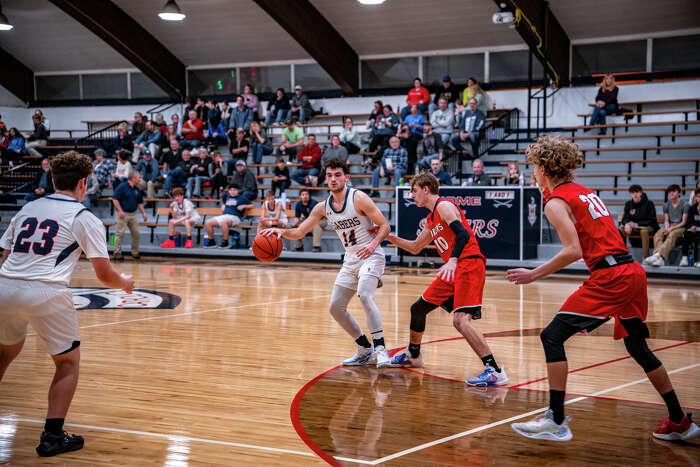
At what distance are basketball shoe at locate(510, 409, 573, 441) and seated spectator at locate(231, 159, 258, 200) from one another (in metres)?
13.2

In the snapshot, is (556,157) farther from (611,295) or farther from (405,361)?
(405,361)

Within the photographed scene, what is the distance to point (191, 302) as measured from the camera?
30.5 ft

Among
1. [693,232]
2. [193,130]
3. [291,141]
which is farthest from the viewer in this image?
[193,130]

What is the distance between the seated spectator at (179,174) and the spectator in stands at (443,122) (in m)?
6.50

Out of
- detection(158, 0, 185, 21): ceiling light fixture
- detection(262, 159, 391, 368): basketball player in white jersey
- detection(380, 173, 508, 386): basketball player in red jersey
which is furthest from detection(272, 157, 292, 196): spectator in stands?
detection(380, 173, 508, 386): basketball player in red jersey

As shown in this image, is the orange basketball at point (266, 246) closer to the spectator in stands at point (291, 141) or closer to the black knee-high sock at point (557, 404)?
the black knee-high sock at point (557, 404)

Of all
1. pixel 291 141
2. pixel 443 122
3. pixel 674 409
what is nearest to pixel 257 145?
pixel 291 141

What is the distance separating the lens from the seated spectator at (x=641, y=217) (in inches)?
488

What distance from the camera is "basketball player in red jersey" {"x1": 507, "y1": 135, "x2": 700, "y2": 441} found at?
3793 millimetres

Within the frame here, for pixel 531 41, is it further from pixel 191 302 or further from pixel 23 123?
pixel 23 123

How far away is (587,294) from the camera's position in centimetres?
382

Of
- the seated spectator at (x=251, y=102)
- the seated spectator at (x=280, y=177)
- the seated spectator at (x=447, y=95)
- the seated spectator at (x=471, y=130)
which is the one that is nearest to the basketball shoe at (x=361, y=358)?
the seated spectator at (x=471, y=130)

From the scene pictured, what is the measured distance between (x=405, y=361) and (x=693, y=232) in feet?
27.6

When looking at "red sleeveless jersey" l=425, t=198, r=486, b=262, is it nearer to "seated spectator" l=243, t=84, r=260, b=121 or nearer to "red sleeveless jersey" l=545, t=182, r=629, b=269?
"red sleeveless jersey" l=545, t=182, r=629, b=269
